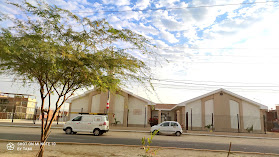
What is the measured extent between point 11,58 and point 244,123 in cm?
3005

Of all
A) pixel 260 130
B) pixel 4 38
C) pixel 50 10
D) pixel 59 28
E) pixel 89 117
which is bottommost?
pixel 260 130

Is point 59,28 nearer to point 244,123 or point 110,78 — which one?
point 110,78

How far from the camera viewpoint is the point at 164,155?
9.04 m

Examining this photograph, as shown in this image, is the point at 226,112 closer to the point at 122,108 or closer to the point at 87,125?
the point at 122,108

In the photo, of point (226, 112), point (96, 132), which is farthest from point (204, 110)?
point (96, 132)

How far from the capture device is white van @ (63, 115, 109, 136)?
17.9 metres

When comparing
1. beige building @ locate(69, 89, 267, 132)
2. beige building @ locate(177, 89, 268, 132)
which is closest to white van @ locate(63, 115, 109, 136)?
beige building @ locate(69, 89, 267, 132)

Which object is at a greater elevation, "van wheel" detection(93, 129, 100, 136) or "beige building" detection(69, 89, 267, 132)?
"beige building" detection(69, 89, 267, 132)

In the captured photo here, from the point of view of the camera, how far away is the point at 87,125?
59.5ft

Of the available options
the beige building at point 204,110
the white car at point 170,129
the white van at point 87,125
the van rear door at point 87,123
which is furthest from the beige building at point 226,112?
the van rear door at point 87,123

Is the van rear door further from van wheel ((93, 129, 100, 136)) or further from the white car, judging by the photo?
the white car

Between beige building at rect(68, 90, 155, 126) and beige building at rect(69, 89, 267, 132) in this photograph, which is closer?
beige building at rect(69, 89, 267, 132)

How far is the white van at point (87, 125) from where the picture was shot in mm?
17875

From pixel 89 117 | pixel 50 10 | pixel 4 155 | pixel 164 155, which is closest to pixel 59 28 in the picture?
pixel 50 10
